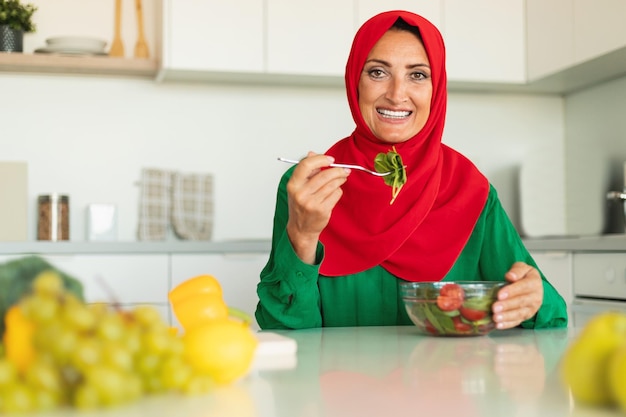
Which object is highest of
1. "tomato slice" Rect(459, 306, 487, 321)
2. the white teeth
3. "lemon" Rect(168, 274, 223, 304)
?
the white teeth

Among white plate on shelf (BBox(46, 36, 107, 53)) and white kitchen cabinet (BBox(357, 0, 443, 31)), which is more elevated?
white kitchen cabinet (BBox(357, 0, 443, 31))

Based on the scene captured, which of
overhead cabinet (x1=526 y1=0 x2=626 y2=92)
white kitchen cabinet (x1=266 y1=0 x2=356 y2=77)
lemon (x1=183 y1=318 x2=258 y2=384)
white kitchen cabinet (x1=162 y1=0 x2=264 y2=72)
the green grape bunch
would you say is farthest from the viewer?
white kitchen cabinet (x1=266 y1=0 x2=356 y2=77)

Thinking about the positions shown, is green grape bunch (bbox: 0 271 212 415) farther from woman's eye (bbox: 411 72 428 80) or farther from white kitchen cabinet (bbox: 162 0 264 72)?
white kitchen cabinet (bbox: 162 0 264 72)

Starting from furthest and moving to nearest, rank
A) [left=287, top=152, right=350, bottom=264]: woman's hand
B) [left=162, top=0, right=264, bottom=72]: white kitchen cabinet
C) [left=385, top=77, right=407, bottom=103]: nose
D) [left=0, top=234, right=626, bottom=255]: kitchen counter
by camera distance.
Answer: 1. [left=162, top=0, right=264, bottom=72]: white kitchen cabinet
2. [left=0, top=234, right=626, bottom=255]: kitchen counter
3. [left=385, top=77, right=407, bottom=103]: nose
4. [left=287, top=152, right=350, bottom=264]: woman's hand

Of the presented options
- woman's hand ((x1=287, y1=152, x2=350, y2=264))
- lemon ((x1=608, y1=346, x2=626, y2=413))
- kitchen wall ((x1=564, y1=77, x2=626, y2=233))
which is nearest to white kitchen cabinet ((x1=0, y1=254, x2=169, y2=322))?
woman's hand ((x1=287, y1=152, x2=350, y2=264))

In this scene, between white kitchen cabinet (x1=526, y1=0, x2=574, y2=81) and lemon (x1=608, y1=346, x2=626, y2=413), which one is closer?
lemon (x1=608, y1=346, x2=626, y2=413)

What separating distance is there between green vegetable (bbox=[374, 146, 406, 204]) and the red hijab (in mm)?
66

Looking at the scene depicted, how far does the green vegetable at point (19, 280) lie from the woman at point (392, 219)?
913 mm

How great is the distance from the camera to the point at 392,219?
2.03m

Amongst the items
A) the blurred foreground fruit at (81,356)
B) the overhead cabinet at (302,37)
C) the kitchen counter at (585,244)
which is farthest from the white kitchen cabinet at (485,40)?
the blurred foreground fruit at (81,356)

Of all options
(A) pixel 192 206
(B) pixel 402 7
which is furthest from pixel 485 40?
(A) pixel 192 206

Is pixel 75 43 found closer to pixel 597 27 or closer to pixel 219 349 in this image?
pixel 597 27

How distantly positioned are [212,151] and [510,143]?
148 centimetres

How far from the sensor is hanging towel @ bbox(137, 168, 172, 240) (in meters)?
3.76
